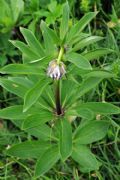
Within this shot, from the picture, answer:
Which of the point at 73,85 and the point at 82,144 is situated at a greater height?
the point at 73,85

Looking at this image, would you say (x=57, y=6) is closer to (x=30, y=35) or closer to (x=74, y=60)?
(x=30, y=35)

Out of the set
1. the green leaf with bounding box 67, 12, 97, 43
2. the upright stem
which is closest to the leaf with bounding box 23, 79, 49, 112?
the upright stem

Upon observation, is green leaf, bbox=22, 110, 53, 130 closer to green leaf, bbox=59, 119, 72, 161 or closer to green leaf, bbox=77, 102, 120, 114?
green leaf, bbox=59, 119, 72, 161

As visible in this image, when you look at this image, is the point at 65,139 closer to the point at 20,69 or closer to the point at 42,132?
the point at 42,132

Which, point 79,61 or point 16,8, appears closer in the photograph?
point 79,61

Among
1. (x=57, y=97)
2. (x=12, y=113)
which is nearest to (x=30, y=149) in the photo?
(x=12, y=113)

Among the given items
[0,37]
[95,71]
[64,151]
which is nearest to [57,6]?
[0,37]

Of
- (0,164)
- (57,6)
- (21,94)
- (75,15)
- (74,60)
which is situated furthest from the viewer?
(75,15)
